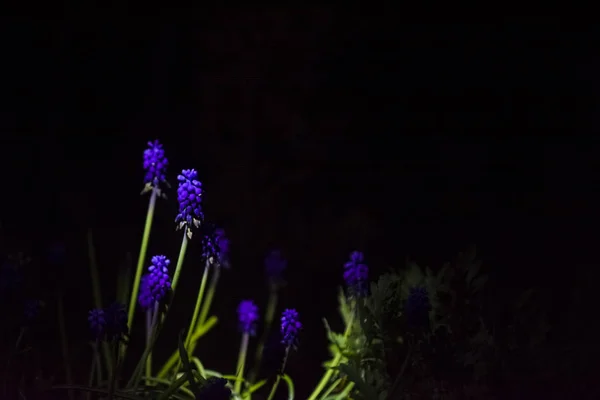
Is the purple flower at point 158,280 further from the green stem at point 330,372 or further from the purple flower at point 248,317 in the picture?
the green stem at point 330,372

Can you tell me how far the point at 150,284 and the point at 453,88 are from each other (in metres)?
1.29

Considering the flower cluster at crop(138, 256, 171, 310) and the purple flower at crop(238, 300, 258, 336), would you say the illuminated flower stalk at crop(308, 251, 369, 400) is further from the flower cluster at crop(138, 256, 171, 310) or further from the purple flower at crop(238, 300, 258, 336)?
the flower cluster at crop(138, 256, 171, 310)

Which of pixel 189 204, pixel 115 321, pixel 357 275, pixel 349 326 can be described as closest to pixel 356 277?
pixel 357 275

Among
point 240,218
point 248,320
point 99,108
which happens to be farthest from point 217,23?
point 248,320

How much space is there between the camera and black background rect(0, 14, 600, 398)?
7.27ft

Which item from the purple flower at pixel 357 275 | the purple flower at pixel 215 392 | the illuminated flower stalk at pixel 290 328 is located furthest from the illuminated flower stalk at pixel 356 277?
the purple flower at pixel 215 392

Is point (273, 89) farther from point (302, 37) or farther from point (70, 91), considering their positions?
point (70, 91)

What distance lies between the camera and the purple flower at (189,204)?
55.4 inches

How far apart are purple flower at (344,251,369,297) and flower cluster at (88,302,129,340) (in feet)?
1.75

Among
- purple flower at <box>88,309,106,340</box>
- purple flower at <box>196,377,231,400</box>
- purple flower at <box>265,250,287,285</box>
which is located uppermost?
purple flower at <box>265,250,287,285</box>

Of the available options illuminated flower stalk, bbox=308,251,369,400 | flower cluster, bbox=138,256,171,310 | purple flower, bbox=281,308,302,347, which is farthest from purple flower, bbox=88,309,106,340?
illuminated flower stalk, bbox=308,251,369,400

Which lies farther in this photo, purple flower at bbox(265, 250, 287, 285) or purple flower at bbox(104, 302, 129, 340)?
purple flower at bbox(265, 250, 287, 285)

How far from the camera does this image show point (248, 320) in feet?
5.67

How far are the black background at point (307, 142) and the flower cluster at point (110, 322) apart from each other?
0.81 metres
